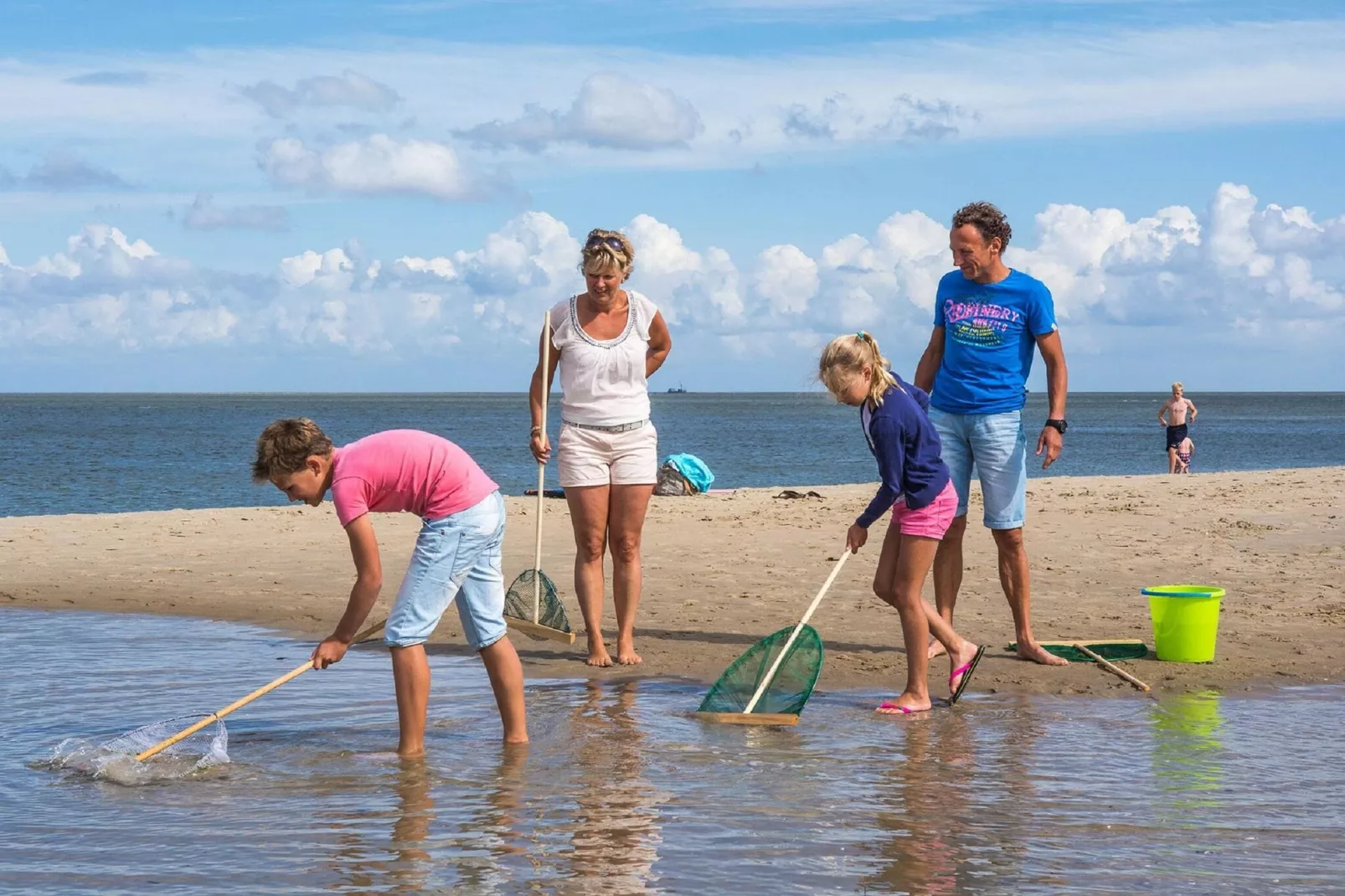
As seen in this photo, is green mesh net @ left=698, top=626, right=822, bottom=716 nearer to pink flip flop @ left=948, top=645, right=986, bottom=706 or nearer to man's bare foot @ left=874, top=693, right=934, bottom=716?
man's bare foot @ left=874, top=693, right=934, bottom=716

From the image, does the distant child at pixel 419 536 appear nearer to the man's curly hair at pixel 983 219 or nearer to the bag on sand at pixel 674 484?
the man's curly hair at pixel 983 219

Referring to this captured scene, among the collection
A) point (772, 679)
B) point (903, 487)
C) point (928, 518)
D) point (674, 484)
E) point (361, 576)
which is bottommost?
point (772, 679)

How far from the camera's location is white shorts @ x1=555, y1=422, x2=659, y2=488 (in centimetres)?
659

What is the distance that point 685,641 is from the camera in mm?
7422

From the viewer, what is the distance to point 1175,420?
22453mm

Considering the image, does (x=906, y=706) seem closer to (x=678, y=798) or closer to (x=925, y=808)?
(x=925, y=808)

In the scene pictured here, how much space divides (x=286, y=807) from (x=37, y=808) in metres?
0.77

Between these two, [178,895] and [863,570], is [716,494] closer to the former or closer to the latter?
[863,570]

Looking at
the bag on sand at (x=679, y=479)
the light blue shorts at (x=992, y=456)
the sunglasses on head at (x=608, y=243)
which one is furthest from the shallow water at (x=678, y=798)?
the bag on sand at (x=679, y=479)

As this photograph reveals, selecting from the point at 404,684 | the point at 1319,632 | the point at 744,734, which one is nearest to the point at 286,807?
the point at 404,684

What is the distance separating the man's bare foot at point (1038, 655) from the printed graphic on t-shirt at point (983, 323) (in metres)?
1.44

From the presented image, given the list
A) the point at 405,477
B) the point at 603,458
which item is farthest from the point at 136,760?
the point at 603,458

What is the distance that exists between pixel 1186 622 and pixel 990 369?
1.53 m

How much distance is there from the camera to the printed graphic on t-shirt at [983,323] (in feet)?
21.0
